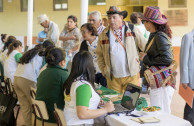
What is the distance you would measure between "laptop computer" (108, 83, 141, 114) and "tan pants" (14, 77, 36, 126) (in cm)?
191

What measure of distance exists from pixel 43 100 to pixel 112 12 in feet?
4.66

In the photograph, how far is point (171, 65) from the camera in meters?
3.34

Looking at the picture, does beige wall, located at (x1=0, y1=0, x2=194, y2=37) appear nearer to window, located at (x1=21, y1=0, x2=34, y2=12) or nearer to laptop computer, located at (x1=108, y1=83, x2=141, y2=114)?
window, located at (x1=21, y1=0, x2=34, y2=12)

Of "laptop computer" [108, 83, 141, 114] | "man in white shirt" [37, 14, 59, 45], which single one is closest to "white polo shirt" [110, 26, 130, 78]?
"laptop computer" [108, 83, 141, 114]

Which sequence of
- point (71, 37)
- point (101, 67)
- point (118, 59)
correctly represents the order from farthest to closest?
point (71, 37), point (101, 67), point (118, 59)

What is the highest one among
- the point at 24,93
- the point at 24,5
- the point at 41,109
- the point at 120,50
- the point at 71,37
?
the point at 24,5

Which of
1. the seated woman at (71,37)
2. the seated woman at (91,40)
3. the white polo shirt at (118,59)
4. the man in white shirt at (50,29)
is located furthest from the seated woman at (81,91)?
the man in white shirt at (50,29)

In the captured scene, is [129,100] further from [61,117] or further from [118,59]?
[118,59]

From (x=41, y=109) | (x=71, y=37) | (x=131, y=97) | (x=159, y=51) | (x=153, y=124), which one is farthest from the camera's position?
(x=71, y=37)

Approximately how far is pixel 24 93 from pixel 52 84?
142 centimetres

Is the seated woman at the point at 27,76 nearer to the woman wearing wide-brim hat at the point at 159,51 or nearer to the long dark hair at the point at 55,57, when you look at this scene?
the long dark hair at the point at 55,57

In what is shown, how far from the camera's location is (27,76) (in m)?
4.32

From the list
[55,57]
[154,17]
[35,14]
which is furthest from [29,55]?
[35,14]

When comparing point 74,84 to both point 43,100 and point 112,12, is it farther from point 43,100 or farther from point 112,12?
point 112,12
